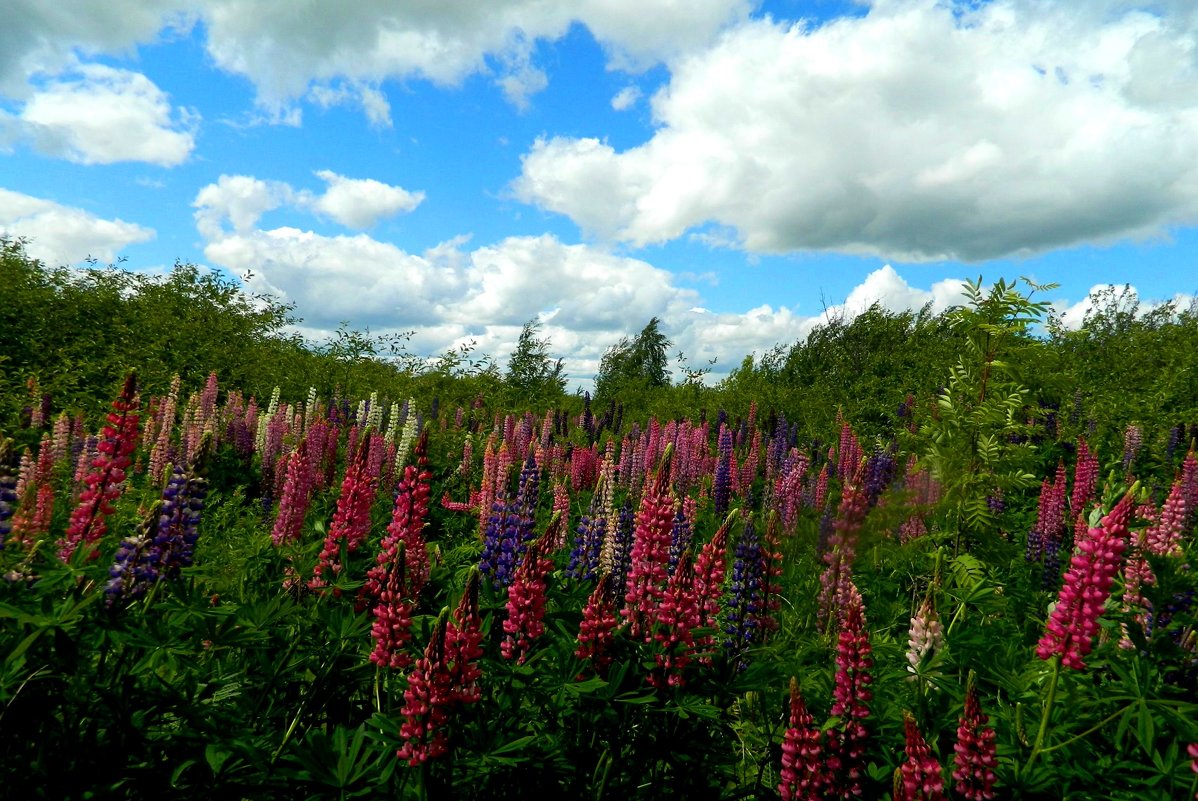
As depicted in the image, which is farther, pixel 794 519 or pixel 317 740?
pixel 794 519

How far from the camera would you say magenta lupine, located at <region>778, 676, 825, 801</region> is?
2123 mm

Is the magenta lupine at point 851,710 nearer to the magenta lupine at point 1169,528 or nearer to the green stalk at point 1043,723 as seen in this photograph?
the green stalk at point 1043,723

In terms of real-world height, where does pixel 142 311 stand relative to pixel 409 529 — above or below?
above

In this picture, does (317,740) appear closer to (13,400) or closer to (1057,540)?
(1057,540)

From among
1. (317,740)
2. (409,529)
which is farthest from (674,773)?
(409,529)

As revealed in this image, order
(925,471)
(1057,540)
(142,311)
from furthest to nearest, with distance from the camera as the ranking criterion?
(142,311) < (1057,540) < (925,471)

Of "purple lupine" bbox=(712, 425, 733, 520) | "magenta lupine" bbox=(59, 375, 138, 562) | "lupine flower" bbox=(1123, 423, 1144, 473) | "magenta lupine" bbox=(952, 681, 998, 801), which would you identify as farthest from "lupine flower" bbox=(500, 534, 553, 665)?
"lupine flower" bbox=(1123, 423, 1144, 473)

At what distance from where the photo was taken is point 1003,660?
3.15m

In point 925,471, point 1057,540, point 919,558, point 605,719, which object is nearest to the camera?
point 605,719

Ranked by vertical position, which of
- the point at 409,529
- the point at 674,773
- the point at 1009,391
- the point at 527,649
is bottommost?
the point at 674,773

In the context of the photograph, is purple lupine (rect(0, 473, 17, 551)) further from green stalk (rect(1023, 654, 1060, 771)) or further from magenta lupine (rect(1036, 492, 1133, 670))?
magenta lupine (rect(1036, 492, 1133, 670))

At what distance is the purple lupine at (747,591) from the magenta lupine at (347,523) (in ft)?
6.19

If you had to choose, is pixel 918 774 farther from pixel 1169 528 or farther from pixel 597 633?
pixel 1169 528

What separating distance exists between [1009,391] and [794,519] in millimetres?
2055
